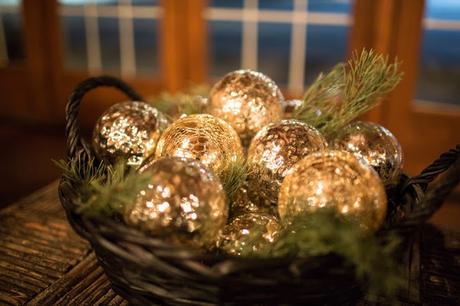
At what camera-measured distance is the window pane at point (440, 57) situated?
1946mm

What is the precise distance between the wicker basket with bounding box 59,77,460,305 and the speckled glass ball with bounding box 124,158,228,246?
0.04 m

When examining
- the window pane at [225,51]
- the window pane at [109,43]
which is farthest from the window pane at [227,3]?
the window pane at [225,51]

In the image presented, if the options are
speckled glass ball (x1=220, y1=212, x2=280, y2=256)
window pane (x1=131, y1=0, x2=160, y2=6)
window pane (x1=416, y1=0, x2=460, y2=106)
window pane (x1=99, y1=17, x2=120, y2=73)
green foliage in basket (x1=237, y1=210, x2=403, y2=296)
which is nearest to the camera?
green foliage in basket (x1=237, y1=210, x2=403, y2=296)

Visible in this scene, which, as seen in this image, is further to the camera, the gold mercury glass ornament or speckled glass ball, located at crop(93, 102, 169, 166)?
speckled glass ball, located at crop(93, 102, 169, 166)

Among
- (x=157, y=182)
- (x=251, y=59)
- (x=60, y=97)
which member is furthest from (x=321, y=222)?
(x=60, y=97)

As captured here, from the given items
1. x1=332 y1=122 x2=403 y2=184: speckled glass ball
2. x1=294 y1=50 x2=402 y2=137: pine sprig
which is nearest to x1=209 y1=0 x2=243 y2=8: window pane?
x1=294 y1=50 x2=402 y2=137: pine sprig

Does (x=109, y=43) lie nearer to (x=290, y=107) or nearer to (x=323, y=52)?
(x=323, y=52)

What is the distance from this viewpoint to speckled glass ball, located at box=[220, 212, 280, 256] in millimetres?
568

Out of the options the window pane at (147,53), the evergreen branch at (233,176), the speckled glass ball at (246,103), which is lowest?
the window pane at (147,53)

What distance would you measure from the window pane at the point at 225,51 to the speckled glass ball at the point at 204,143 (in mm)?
2956

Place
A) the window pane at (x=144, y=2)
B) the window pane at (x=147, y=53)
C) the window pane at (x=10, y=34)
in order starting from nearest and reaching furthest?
the window pane at (x=144, y=2) → the window pane at (x=10, y=34) → the window pane at (x=147, y=53)

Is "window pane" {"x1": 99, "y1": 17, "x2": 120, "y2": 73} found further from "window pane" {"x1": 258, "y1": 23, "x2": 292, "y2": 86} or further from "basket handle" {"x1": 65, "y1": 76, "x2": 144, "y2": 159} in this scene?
"basket handle" {"x1": 65, "y1": 76, "x2": 144, "y2": 159}

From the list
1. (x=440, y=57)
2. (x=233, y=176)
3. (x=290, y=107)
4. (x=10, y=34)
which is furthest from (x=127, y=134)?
(x=440, y=57)

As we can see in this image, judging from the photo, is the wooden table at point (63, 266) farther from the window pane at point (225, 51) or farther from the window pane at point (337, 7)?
the window pane at point (225, 51)
